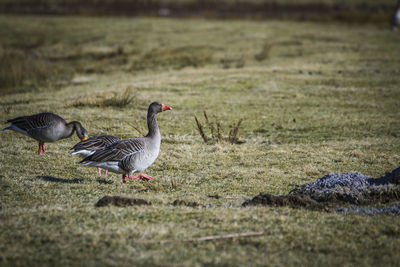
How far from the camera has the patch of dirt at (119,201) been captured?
8.10 metres

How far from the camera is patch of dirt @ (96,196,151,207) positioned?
8102 millimetres

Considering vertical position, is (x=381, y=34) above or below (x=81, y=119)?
above

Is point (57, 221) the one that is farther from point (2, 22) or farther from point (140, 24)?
point (2, 22)

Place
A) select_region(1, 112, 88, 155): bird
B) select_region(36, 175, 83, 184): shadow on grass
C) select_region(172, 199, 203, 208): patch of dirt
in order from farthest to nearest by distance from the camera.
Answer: select_region(1, 112, 88, 155): bird
select_region(36, 175, 83, 184): shadow on grass
select_region(172, 199, 203, 208): patch of dirt

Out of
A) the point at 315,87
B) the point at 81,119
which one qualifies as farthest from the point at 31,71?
the point at 315,87

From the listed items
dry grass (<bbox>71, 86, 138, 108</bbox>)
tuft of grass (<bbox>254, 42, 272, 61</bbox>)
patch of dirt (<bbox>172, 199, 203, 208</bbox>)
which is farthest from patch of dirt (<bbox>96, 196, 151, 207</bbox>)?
tuft of grass (<bbox>254, 42, 272, 61</bbox>)

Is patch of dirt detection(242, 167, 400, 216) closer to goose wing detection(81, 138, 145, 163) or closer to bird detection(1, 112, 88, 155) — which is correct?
goose wing detection(81, 138, 145, 163)

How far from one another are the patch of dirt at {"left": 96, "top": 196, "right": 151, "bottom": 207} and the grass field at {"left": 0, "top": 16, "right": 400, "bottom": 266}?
0.23 meters

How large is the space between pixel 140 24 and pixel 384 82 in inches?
1187

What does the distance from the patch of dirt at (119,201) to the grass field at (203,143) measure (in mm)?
230

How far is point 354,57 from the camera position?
31312 mm

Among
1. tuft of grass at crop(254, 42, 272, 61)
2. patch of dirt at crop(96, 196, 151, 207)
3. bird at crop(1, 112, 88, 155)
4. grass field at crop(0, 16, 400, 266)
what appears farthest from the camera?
tuft of grass at crop(254, 42, 272, 61)

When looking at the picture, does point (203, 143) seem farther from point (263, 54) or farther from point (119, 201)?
point (263, 54)

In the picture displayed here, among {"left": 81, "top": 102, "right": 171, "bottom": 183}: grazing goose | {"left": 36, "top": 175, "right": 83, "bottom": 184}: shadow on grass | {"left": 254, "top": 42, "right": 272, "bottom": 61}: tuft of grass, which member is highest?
{"left": 254, "top": 42, "right": 272, "bottom": 61}: tuft of grass
